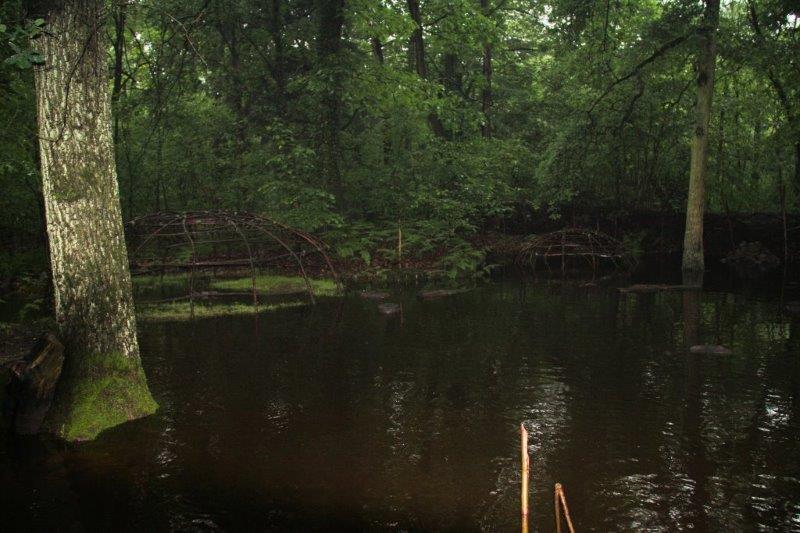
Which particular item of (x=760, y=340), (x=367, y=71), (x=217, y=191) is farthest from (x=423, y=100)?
(x=760, y=340)

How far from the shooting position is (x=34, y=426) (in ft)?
22.1

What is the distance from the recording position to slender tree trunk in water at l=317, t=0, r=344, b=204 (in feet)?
66.0

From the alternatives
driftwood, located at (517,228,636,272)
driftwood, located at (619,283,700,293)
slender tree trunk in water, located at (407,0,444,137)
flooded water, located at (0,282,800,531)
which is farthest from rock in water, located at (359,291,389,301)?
slender tree trunk in water, located at (407,0,444,137)

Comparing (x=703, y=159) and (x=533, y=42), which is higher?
(x=533, y=42)

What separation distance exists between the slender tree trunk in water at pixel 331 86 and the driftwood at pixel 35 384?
1446 cm

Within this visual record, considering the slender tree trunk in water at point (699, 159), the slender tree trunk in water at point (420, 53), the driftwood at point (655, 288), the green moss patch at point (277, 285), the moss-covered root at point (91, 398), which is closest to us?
the moss-covered root at point (91, 398)

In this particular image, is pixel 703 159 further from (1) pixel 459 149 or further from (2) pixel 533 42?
(2) pixel 533 42

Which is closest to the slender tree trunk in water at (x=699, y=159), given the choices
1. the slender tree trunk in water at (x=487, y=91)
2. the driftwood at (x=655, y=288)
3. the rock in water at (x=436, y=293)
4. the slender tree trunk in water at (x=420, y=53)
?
the driftwood at (x=655, y=288)

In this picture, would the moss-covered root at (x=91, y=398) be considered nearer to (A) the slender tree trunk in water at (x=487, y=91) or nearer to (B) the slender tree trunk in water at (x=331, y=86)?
(B) the slender tree trunk in water at (x=331, y=86)

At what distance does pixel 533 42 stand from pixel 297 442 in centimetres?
3094

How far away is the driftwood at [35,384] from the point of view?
21.2 ft

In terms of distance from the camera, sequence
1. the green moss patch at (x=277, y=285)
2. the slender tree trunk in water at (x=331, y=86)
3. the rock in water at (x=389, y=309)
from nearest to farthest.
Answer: the rock in water at (x=389, y=309)
the green moss patch at (x=277, y=285)
the slender tree trunk in water at (x=331, y=86)

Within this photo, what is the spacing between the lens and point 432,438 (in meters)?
6.89

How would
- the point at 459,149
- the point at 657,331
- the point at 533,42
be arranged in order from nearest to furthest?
the point at 657,331, the point at 459,149, the point at 533,42
